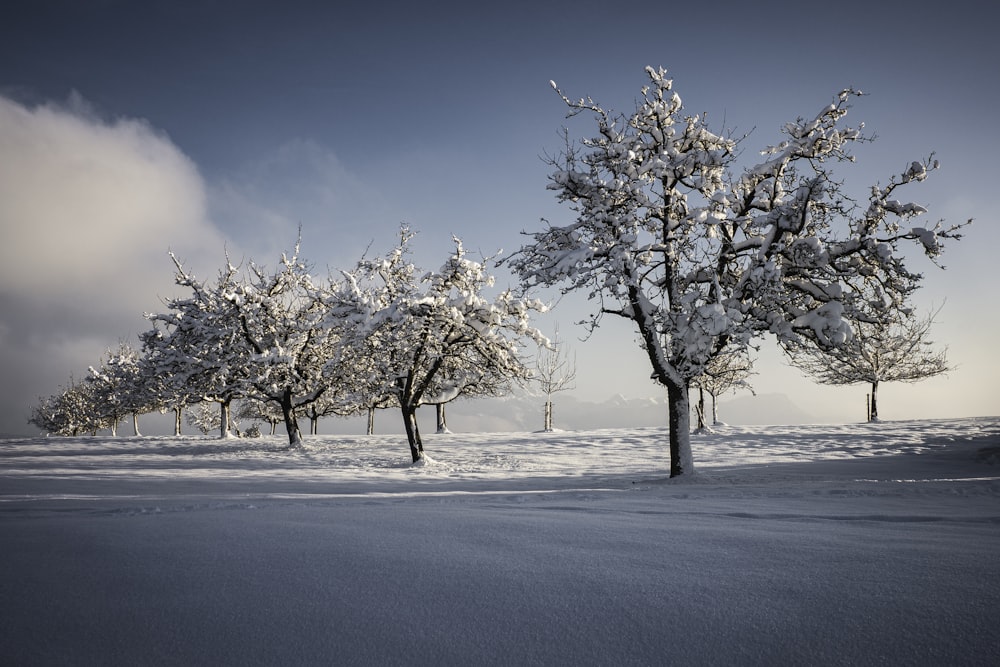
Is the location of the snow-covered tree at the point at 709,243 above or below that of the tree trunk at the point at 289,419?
above

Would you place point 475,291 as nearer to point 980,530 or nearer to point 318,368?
point 318,368

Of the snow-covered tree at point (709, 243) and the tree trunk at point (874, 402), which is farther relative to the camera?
the tree trunk at point (874, 402)

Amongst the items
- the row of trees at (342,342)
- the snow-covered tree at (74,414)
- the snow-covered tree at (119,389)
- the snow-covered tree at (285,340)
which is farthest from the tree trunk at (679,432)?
the snow-covered tree at (74,414)

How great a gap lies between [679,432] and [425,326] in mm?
9220

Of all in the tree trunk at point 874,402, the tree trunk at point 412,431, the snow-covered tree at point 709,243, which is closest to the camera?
the snow-covered tree at point 709,243

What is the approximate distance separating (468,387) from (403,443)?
612 centimetres

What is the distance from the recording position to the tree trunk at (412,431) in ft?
59.1

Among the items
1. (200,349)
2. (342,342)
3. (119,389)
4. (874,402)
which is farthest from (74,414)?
(874,402)

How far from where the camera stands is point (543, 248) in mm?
13039

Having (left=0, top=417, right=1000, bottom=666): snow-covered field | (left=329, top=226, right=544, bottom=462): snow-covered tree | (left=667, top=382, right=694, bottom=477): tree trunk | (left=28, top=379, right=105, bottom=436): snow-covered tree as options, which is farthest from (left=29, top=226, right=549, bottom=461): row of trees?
(left=28, top=379, right=105, bottom=436): snow-covered tree

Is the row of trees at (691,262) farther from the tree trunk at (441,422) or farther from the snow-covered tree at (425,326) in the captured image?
the tree trunk at (441,422)

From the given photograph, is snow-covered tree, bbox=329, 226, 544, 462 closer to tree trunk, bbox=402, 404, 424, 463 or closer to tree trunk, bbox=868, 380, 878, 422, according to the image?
tree trunk, bbox=402, 404, 424, 463

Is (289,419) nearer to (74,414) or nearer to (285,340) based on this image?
(285,340)

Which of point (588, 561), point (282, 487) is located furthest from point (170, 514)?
point (282, 487)
